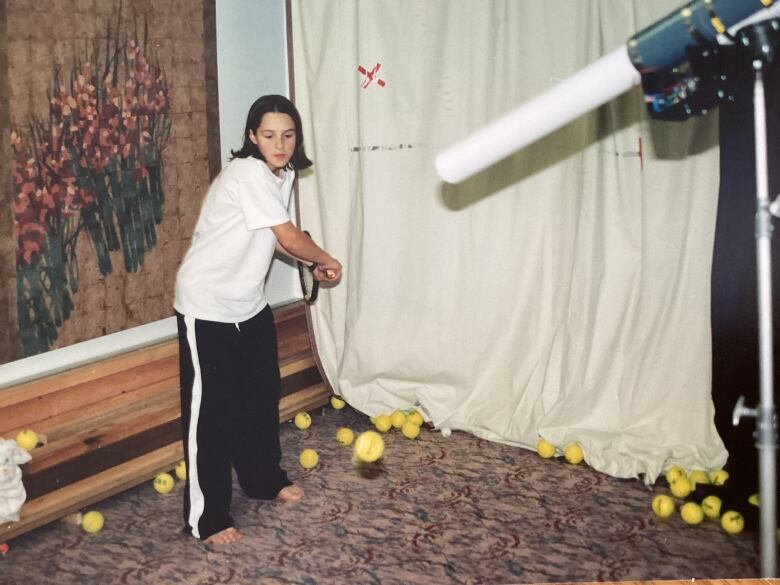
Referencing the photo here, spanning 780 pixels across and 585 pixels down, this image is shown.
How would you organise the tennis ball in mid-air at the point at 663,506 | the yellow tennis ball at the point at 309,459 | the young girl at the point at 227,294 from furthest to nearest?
the yellow tennis ball at the point at 309,459, the tennis ball in mid-air at the point at 663,506, the young girl at the point at 227,294

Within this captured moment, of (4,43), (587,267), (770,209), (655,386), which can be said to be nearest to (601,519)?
(655,386)

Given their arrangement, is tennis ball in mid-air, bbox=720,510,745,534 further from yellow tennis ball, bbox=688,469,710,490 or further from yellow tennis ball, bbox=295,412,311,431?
yellow tennis ball, bbox=295,412,311,431

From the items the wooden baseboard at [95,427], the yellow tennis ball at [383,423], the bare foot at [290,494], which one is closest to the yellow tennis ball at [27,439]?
the wooden baseboard at [95,427]

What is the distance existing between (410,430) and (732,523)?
1.10 meters

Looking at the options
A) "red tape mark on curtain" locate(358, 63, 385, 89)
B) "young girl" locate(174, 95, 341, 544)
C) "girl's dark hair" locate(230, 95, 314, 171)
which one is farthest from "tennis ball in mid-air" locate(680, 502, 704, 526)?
"red tape mark on curtain" locate(358, 63, 385, 89)

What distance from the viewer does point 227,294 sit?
222cm

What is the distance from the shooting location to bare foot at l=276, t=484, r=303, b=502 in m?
2.49

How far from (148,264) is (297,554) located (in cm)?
96

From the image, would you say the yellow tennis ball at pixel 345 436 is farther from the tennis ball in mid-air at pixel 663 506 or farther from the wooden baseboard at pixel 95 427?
the tennis ball in mid-air at pixel 663 506

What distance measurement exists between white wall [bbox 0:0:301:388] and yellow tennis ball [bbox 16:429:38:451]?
0.45 ft

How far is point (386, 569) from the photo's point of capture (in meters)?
2.09

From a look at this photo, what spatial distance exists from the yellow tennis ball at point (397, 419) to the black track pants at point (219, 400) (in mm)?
716

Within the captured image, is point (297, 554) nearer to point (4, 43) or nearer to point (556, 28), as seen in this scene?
point (4, 43)

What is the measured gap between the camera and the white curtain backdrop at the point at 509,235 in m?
2.60
